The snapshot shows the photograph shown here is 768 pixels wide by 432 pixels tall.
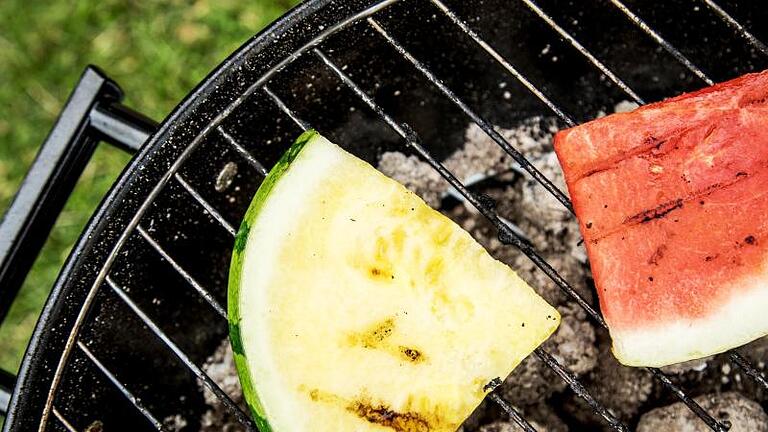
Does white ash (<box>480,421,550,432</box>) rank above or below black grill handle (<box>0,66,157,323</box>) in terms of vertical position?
below

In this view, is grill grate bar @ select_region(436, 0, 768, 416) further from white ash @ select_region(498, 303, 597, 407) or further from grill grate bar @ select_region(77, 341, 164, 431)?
grill grate bar @ select_region(77, 341, 164, 431)

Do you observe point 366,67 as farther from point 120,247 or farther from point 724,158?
point 724,158

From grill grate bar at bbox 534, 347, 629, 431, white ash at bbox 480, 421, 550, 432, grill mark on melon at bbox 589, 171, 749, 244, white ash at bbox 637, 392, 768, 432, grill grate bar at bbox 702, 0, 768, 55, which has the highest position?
grill grate bar at bbox 702, 0, 768, 55

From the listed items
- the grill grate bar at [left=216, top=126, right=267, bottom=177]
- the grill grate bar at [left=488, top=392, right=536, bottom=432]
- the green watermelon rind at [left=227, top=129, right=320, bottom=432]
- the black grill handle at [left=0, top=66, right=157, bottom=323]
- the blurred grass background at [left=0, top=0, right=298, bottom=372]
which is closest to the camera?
the green watermelon rind at [left=227, top=129, right=320, bottom=432]

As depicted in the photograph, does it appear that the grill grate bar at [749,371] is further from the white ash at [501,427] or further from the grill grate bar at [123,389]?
the grill grate bar at [123,389]

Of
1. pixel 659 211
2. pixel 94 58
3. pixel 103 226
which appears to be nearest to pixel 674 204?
pixel 659 211

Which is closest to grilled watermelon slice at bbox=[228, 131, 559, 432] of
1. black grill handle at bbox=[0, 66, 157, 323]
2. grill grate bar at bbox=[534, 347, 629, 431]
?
grill grate bar at bbox=[534, 347, 629, 431]

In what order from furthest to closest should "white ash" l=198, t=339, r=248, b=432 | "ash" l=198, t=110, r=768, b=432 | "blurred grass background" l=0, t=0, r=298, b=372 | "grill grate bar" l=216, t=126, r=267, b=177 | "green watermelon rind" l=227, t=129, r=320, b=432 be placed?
"blurred grass background" l=0, t=0, r=298, b=372
"white ash" l=198, t=339, r=248, b=432
"ash" l=198, t=110, r=768, b=432
"grill grate bar" l=216, t=126, r=267, b=177
"green watermelon rind" l=227, t=129, r=320, b=432

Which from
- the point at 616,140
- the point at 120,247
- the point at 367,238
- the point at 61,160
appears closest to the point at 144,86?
the point at 61,160
